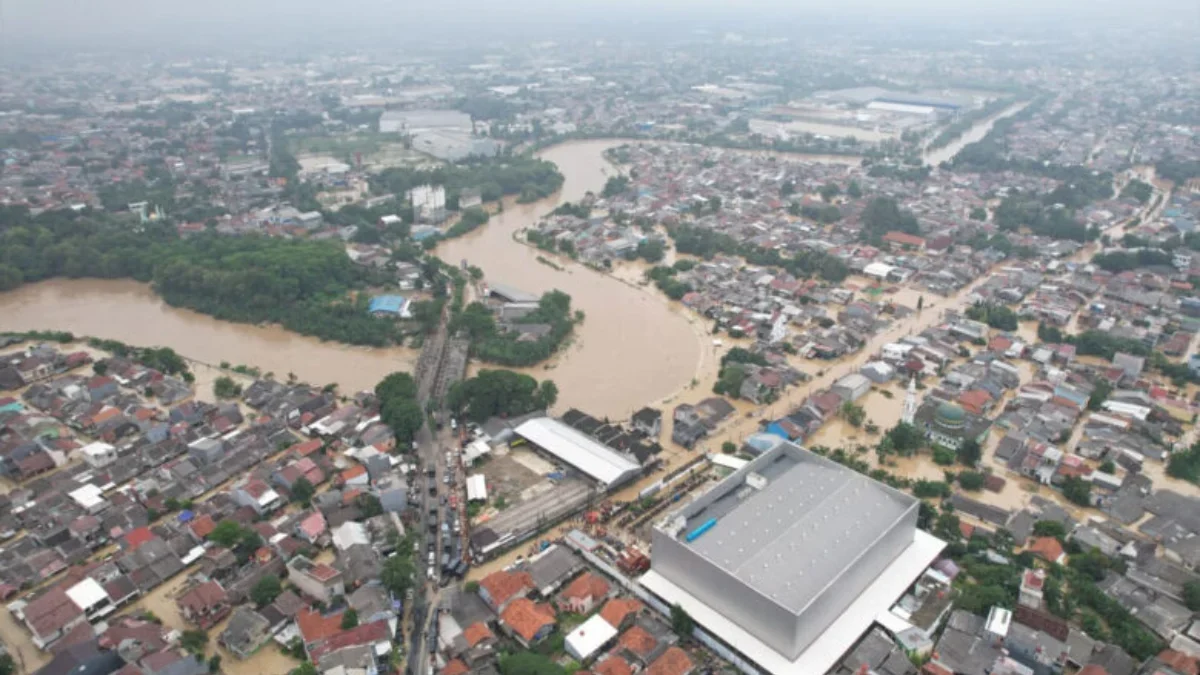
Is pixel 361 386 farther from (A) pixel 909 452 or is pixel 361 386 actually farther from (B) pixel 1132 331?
(B) pixel 1132 331

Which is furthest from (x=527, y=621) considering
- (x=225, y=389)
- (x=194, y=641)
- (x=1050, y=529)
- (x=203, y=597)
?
(x=225, y=389)

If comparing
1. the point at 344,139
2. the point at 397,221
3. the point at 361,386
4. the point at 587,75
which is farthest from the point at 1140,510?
the point at 587,75

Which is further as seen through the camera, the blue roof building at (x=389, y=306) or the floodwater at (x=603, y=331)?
the blue roof building at (x=389, y=306)

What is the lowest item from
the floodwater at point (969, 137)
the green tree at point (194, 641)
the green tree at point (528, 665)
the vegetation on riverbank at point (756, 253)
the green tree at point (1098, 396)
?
the green tree at point (194, 641)

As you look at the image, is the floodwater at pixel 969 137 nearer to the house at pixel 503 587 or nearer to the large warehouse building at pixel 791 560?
the large warehouse building at pixel 791 560

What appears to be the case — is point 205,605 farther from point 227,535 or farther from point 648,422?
point 648,422

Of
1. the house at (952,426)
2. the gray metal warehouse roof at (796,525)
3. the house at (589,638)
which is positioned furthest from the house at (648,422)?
the house at (589,638)
